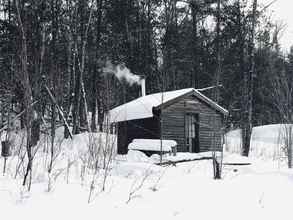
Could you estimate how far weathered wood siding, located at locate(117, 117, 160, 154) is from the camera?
50.8 ft

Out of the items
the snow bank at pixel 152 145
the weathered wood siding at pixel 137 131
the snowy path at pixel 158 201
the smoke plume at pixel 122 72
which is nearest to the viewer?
the snowy path at pixel 158 201

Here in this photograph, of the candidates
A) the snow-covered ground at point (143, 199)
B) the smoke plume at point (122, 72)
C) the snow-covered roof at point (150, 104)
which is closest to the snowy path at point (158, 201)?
the snow-covered ground at point (143, 199)

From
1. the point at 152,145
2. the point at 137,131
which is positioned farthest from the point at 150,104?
the point at 152,145

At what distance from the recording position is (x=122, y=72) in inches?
922

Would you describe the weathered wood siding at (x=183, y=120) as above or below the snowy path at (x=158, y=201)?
above

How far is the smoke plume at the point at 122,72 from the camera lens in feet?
73.4

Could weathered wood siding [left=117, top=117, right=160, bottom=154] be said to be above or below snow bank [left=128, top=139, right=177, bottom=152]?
above

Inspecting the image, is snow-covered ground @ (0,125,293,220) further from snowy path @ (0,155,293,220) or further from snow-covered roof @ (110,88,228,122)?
snow-covered roof @ (110,88,228,122)

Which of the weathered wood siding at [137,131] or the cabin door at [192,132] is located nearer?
the weathered wood siding at [137,131]

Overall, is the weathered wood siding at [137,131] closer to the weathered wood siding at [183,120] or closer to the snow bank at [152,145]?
the weathered wood siding at [183,120]

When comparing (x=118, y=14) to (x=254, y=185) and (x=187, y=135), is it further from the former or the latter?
(x=254, y=185)

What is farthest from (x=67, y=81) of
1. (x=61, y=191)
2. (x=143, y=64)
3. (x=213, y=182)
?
(x=61, y=191)

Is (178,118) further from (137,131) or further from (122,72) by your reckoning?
(122,72)

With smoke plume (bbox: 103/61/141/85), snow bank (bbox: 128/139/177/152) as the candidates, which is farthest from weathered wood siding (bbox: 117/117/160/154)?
smoke plume (bbox: 103/61/141/85)
